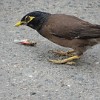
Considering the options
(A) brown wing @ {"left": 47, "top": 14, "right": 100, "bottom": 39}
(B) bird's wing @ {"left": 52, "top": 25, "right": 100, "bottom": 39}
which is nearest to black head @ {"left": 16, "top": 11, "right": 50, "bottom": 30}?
(A) brown wing @ {"left": 47, "top": 14, "right": 100, "bottom": 39}

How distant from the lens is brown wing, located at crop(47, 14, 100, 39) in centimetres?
634

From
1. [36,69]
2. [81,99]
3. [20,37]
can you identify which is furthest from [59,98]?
[20,37]

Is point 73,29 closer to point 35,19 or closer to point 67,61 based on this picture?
point 67,61

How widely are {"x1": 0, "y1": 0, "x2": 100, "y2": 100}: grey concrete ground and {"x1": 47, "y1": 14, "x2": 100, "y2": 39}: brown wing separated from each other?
0.45 meters

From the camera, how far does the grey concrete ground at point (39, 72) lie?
18.5 ft

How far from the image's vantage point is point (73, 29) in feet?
20.9

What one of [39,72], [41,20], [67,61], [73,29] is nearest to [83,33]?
[73,29]

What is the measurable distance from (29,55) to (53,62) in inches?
18.0

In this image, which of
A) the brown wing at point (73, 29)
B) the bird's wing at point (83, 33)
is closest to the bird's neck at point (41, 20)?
the brown wing at point (73, 29)

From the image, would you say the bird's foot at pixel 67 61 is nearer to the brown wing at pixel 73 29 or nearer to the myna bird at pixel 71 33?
the myna bird at pixel 71 33

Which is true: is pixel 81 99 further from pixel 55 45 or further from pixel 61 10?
pixel 61 10

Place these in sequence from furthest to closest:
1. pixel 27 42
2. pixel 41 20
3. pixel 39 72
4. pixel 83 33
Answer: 1. pixel 27 42
2. pixel 41 20
3. pixel 83 33
4. pixel 39 72

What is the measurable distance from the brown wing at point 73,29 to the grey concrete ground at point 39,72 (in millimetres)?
450

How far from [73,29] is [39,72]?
0.79 m
